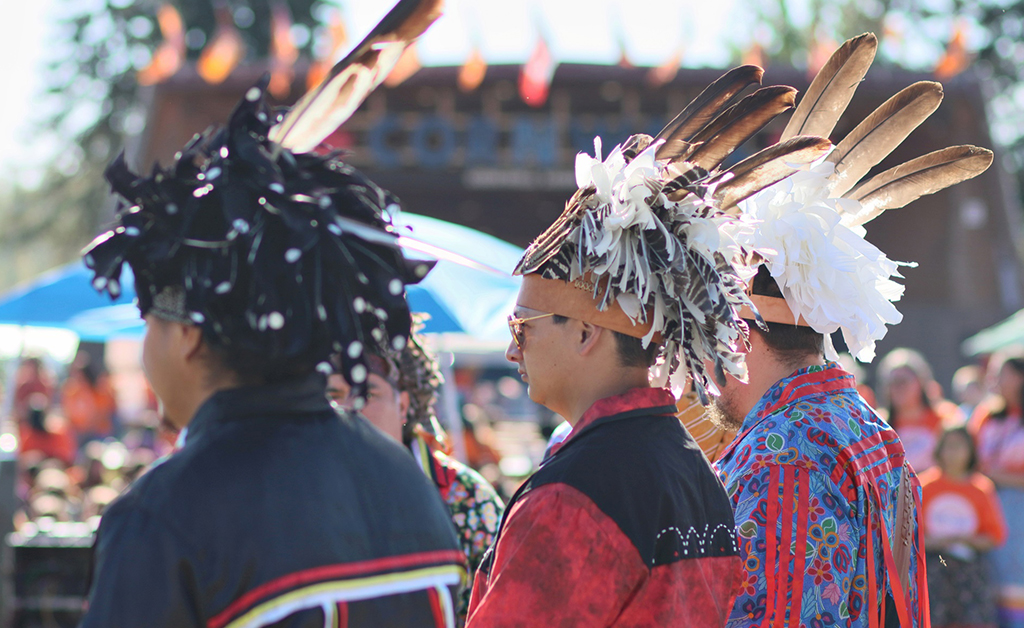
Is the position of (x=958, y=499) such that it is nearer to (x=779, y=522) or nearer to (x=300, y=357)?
(x=779, y=522)

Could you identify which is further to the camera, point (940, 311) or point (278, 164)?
point (940, 311)

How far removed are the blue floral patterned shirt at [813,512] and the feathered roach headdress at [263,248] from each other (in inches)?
38.5

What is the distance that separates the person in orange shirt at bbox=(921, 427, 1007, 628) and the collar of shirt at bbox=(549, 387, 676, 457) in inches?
189

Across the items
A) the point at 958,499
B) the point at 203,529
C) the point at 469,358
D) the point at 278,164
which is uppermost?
the point at 469,358

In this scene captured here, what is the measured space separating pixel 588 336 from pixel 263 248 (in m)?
0.77

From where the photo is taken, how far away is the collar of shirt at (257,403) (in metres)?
1.53

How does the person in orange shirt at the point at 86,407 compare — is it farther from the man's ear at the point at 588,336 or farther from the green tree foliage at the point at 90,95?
the green tree foliage at the point at 90,95

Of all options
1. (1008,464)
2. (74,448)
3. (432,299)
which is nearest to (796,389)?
(432,299)

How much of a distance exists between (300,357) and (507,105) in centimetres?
1479

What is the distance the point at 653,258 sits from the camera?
209cm

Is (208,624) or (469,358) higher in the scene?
(469,358)

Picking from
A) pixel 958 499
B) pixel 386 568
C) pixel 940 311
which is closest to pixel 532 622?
pixel 386 568

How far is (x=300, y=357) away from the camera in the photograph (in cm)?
158

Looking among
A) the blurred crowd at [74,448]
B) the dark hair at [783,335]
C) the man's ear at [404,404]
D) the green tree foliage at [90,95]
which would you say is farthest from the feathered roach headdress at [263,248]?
the green tree foliage at [90,95]
